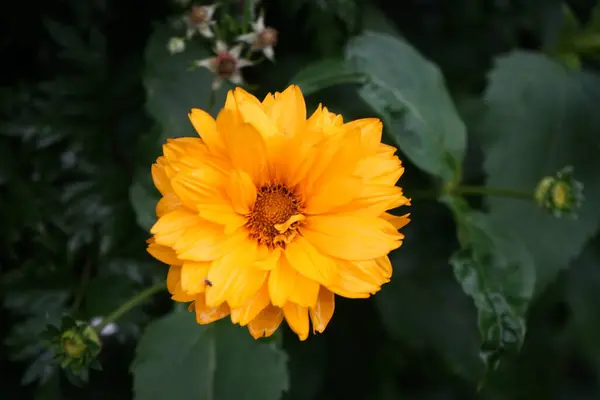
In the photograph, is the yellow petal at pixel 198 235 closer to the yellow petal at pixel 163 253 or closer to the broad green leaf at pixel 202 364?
the yellow petal at pixel 163 253

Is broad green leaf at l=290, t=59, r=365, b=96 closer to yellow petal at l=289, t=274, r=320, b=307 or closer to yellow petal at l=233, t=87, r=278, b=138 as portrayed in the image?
yellow petal at l=233, t=87, r=278, b=138

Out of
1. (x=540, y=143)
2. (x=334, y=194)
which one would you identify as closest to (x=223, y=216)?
(x=334, y=194)

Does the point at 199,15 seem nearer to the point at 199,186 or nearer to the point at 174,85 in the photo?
the point at 174,85

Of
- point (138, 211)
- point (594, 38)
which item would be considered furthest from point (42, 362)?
point (594, 38)

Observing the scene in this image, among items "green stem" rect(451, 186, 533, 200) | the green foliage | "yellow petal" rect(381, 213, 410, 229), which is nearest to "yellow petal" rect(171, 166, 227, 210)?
"yellow petal" rect(381, 213, 410, 229)

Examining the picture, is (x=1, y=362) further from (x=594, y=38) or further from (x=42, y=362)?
(x=594, y=38)

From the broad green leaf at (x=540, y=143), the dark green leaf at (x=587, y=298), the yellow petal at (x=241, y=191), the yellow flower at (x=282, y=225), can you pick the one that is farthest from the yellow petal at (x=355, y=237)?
the dark green leaf at (x=587, y=298)
